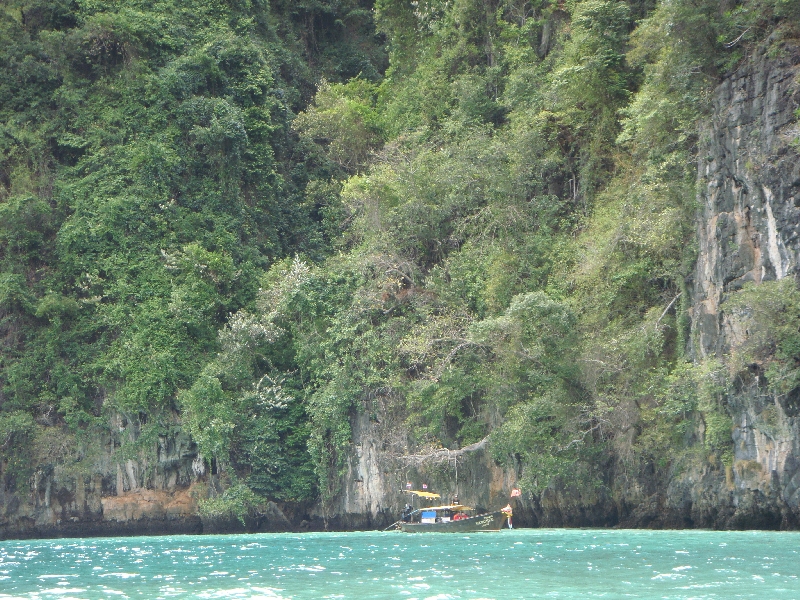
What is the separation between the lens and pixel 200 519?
90.4 ft

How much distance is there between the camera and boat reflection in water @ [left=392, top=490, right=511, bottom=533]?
23.0m

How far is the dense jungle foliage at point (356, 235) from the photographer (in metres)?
22.2

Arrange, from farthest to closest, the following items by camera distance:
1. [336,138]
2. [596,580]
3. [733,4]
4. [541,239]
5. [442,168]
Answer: [336,138]
[442,168]
[541,239]
[733,4]
[596,580]

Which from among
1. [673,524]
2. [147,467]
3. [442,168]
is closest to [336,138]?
[442,168]

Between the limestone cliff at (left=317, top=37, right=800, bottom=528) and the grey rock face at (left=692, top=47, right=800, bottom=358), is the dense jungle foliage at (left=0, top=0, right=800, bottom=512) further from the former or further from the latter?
the grey rock face at (left=692, top=47, right=800, bottom=358)

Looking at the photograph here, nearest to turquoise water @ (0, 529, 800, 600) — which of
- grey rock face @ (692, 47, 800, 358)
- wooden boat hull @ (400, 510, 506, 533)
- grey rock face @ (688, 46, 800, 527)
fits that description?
wooden boat hull @ (400, 510, 506, 533)

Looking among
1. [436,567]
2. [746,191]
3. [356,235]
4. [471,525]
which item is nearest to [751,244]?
[746,191]

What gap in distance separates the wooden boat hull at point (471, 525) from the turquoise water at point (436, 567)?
457 mm

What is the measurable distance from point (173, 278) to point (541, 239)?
1081 cm

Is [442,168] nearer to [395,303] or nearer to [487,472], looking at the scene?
[395,303]

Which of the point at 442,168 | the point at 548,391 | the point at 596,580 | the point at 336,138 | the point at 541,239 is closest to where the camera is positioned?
the point at 596,580

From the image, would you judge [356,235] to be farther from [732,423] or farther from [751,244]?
[732,423]

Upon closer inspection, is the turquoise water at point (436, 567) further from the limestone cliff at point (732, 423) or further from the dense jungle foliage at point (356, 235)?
the dense jungle foliage at point (356, 235)

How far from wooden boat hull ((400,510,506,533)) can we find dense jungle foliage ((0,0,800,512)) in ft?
4.24
